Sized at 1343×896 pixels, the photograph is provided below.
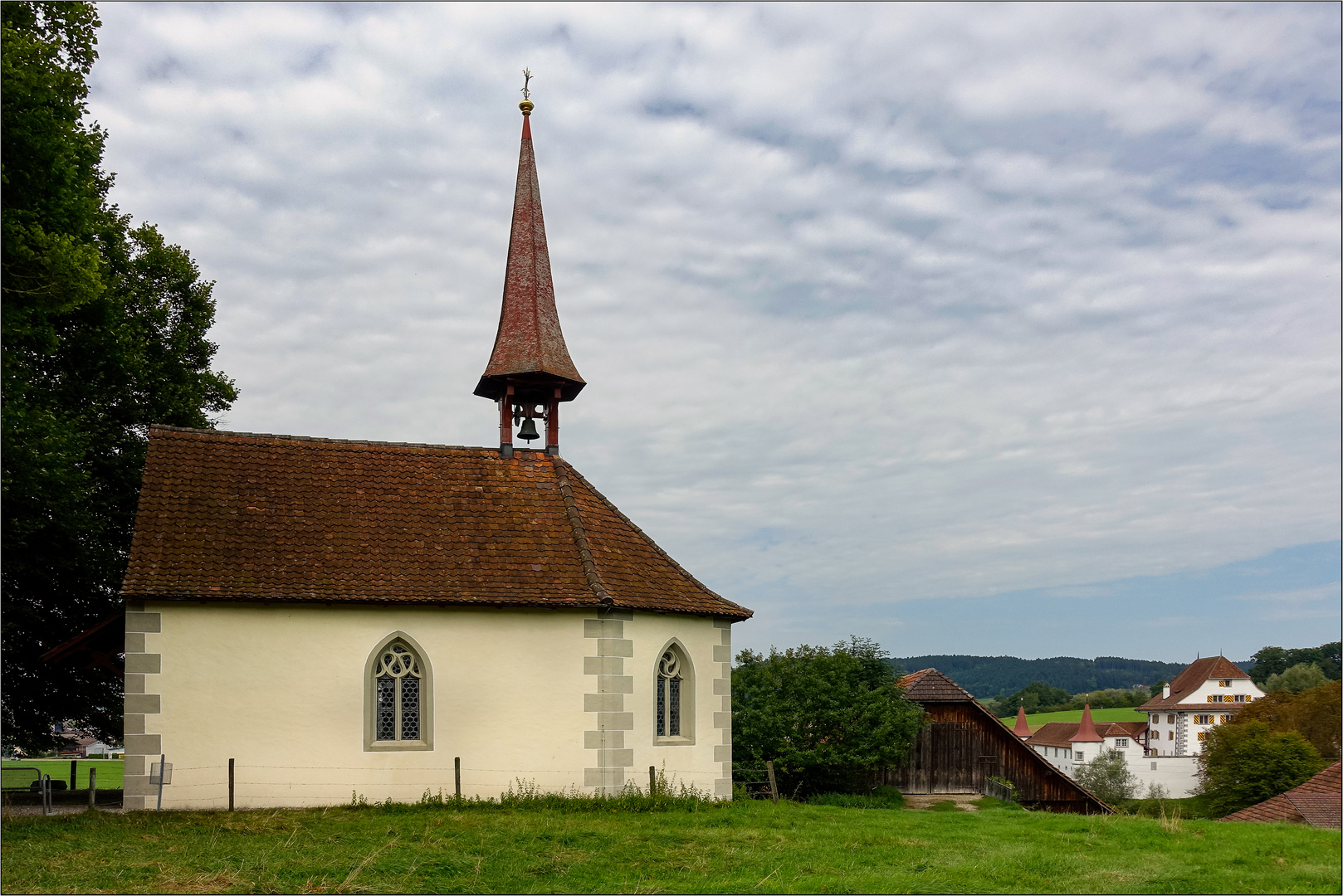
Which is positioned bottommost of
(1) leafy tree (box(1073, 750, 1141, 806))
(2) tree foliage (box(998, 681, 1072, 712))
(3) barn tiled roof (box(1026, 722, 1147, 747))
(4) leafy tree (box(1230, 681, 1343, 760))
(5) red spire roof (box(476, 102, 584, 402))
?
(2) tree foliage (box(998, 681, 1072, 712))

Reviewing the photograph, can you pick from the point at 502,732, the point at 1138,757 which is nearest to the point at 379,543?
the point at 502,732

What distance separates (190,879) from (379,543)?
810 centimetres

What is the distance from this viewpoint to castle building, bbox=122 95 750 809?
53.4 feet

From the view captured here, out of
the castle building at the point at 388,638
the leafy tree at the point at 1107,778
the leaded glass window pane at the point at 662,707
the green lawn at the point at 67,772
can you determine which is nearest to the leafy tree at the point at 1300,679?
the leafy tree at the point at 1107,778

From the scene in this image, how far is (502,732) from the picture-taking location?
17.2 meters

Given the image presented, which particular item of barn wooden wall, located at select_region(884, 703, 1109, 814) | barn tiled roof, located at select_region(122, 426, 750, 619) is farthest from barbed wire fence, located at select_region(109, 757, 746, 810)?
barn wooden wall, located at select_region(884, 703, 1109, 814)

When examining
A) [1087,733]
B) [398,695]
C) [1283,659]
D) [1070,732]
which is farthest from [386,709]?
[1283,659]

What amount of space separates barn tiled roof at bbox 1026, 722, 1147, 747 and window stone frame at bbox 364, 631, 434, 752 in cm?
8401

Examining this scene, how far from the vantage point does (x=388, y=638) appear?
672 inches

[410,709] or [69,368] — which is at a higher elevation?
[69,368]

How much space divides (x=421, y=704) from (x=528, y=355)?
24.1 ft

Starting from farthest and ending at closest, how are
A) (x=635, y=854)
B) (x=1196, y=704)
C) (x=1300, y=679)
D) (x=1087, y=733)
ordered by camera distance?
(x=1196, y=704)
(x=1300, y=679)
(x=1087, y=733)
(x=635, y=854)

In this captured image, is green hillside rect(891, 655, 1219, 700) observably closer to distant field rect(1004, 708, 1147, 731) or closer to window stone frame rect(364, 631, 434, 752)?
distant field rect(1004, 708, 1147, 731)

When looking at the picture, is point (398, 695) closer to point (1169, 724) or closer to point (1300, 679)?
point (1300, 679)
